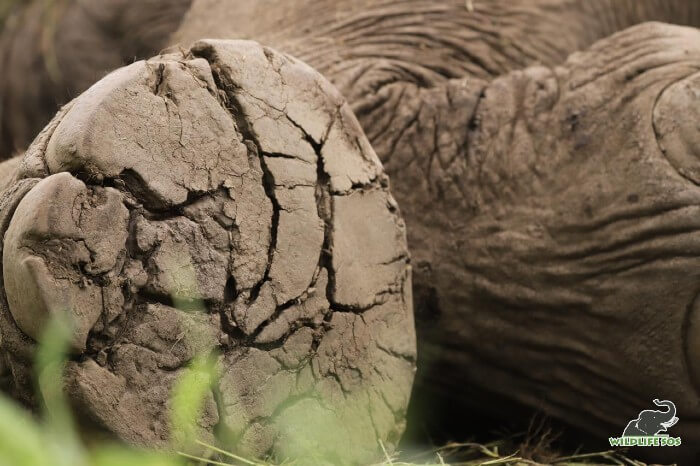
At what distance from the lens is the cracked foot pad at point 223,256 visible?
52.0 inches

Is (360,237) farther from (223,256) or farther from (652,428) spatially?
(652,428)

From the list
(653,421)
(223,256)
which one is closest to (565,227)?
(653,421)

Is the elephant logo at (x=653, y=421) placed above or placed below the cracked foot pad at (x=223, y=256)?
below

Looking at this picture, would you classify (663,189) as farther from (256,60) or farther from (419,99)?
(256,60)

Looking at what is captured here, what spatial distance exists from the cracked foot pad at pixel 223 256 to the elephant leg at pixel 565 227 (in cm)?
29

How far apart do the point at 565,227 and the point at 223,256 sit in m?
0.77

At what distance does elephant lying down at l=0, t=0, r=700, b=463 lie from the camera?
4.43 ft

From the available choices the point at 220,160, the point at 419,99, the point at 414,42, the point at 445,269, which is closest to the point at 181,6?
the point at 414,42

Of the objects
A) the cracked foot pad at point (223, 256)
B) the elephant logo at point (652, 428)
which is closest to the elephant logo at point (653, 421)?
the elephant logo at point (652, 428)

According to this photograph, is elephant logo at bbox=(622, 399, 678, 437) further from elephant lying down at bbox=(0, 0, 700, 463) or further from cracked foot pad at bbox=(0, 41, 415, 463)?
cracked foot pad at bbox=(0, 41, 415, 463)

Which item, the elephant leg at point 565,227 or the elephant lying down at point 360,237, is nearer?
the elephant lying down at point 360,237

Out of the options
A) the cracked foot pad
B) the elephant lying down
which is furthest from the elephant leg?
the cracked foot pad

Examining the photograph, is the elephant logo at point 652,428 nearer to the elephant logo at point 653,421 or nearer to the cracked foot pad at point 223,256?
the elephant logo at point 653,421

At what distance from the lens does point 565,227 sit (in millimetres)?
1889
